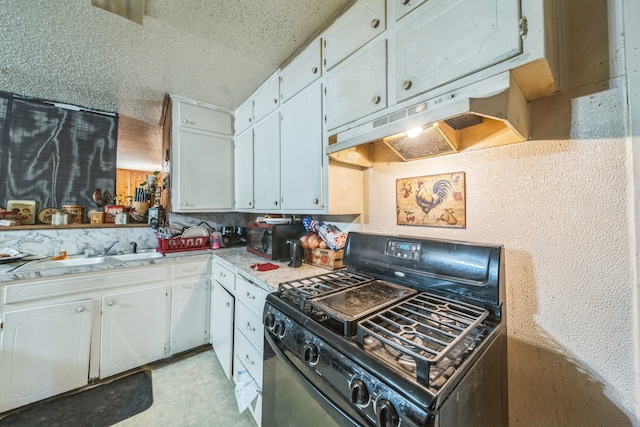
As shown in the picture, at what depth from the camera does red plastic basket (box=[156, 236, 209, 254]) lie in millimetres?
2158

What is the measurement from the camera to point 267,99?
1928 millimetres

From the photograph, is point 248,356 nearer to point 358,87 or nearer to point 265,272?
point 265,272

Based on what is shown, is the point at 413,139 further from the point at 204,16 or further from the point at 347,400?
the point at 204,16

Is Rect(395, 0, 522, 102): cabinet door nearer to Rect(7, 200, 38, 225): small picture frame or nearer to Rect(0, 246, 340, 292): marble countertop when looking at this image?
Rect(0, 246, 340, 292): marble countertop

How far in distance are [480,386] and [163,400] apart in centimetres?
Answer: 195

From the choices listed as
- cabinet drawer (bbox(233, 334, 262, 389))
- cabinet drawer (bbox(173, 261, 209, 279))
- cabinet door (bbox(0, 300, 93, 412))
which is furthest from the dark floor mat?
cabinet drawer (bbox(173, 261, 209, 279))

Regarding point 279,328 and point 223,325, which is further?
point 223,325

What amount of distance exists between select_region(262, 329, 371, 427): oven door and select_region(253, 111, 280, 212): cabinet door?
1.03 meters

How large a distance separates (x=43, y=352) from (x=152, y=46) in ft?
6.95

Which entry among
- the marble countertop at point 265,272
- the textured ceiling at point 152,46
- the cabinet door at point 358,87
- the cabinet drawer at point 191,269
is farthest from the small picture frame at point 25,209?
the cabinet door at point 358,87

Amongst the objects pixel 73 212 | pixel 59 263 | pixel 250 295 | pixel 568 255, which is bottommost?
pixel 250 295

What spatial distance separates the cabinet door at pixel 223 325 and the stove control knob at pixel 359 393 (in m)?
1.29

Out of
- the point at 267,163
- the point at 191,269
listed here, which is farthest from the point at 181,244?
the point at 267,163

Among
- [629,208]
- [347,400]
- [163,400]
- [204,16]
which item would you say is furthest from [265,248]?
[629,208]
